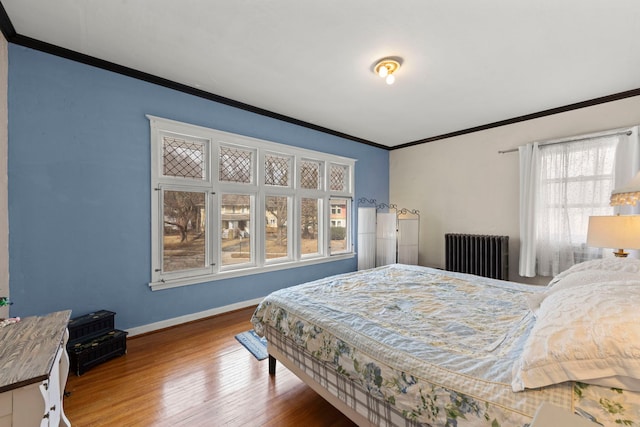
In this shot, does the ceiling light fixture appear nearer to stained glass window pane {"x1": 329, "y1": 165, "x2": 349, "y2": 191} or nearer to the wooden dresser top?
stained glass window pane {"x1": 329, "y1": 165, "x2": 349, "y2": 191}

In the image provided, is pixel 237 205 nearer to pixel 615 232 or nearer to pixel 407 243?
pixel 407 243

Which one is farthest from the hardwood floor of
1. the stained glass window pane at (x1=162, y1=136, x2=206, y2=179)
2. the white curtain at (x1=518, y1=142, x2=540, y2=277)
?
the white curtain at (x1=518, y1=142, x2=540, y2=277)

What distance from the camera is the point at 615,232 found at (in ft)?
6.65

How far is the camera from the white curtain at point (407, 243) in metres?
4.68

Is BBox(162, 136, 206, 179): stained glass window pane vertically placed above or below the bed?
above

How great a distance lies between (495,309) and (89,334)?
320 cm

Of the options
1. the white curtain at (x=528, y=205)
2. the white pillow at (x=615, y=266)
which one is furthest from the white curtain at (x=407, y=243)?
the white pillow at (x=615, y=266)

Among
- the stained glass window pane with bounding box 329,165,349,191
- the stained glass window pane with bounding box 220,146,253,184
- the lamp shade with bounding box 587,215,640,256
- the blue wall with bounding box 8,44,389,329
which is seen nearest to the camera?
the lamp shade with bounding box 587,215,640,256

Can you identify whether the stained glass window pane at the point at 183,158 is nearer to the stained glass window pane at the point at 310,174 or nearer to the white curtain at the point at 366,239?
the stained glass window pane at the point at 310,174

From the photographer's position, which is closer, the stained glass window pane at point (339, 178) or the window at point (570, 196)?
the window at point (570, 196)

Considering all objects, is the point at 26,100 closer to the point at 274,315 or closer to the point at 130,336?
the point at 130,336

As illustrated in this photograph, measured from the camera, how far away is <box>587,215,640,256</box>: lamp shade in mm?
1944

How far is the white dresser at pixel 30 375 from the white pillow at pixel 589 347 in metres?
1.70

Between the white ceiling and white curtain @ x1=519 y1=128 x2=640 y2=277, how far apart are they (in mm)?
634
